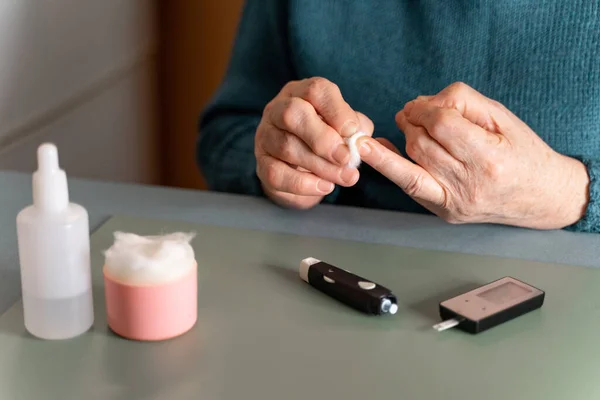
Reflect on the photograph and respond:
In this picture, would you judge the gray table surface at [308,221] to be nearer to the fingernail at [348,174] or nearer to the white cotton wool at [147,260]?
the fingernail at [348,174]

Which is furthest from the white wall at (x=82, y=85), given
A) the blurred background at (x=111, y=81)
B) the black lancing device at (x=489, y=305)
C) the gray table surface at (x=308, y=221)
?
the black lancing device at (x=489, y=305)

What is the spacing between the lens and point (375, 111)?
3.05 ft

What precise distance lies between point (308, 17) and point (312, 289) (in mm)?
463

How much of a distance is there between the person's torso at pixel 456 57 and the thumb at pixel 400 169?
209mm

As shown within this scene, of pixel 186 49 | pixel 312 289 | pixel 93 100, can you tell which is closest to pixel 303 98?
pixel 312 289

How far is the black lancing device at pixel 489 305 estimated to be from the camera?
0.53 meters

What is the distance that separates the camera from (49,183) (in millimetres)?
472

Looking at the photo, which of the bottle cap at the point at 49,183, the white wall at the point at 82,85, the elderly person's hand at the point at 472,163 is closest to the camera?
the bottle cap at the point at 49,183

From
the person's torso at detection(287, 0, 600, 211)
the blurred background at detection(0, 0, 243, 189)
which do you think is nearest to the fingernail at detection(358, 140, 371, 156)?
the person's torso at detection(287, 0, 600, 211)

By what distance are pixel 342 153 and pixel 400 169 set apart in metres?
0.06

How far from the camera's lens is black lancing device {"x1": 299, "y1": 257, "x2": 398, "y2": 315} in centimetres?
54

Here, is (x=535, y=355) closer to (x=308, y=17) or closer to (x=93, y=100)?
(x=308, y=17)

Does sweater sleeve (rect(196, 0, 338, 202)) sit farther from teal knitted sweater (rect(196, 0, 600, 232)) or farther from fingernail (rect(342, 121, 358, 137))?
fingernail (rect(342, 121, 358, 137))

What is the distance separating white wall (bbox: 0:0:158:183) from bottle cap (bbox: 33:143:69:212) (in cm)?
64
